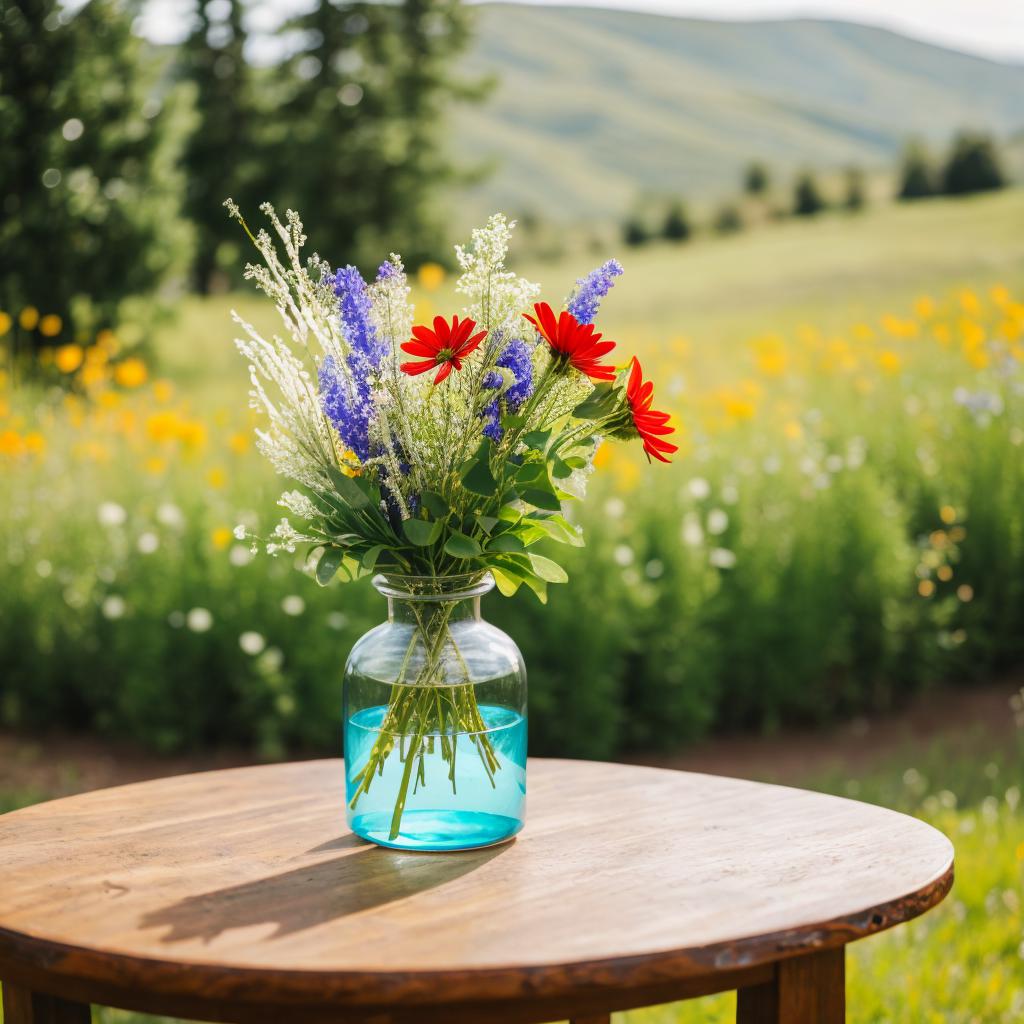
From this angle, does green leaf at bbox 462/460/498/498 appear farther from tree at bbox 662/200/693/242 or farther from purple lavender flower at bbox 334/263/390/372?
tree at bbox 662/200/693/242

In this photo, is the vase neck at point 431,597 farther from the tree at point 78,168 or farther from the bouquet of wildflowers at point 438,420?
the tree at point 78,168

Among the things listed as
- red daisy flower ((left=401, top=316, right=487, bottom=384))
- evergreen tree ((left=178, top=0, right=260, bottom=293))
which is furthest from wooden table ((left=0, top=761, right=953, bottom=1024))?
evergreen tree ((left=178, top=0, right=260, bottom=293))

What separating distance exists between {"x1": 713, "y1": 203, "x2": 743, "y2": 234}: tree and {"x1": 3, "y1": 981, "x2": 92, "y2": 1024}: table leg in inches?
1065

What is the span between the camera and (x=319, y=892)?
1.52 metres

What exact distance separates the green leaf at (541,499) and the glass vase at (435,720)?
0.44ft

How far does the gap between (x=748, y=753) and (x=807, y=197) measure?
2583 centimetres

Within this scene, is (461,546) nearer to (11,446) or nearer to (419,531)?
(419,531)

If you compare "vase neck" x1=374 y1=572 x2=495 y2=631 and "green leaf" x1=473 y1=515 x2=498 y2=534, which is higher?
"green leaf" x1=473 y1=515 x2=498 y2=534

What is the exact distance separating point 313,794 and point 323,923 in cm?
56

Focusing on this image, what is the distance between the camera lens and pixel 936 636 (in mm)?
5031

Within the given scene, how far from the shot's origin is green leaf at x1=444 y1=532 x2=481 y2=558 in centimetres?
156

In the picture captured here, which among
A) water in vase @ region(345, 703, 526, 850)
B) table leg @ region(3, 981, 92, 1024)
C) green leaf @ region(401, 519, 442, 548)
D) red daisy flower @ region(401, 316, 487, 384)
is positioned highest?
red daisy flower @ region(401, 316, 487, 384)

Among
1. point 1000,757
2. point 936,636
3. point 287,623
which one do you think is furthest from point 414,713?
point 936,636

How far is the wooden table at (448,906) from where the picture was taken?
129cm
